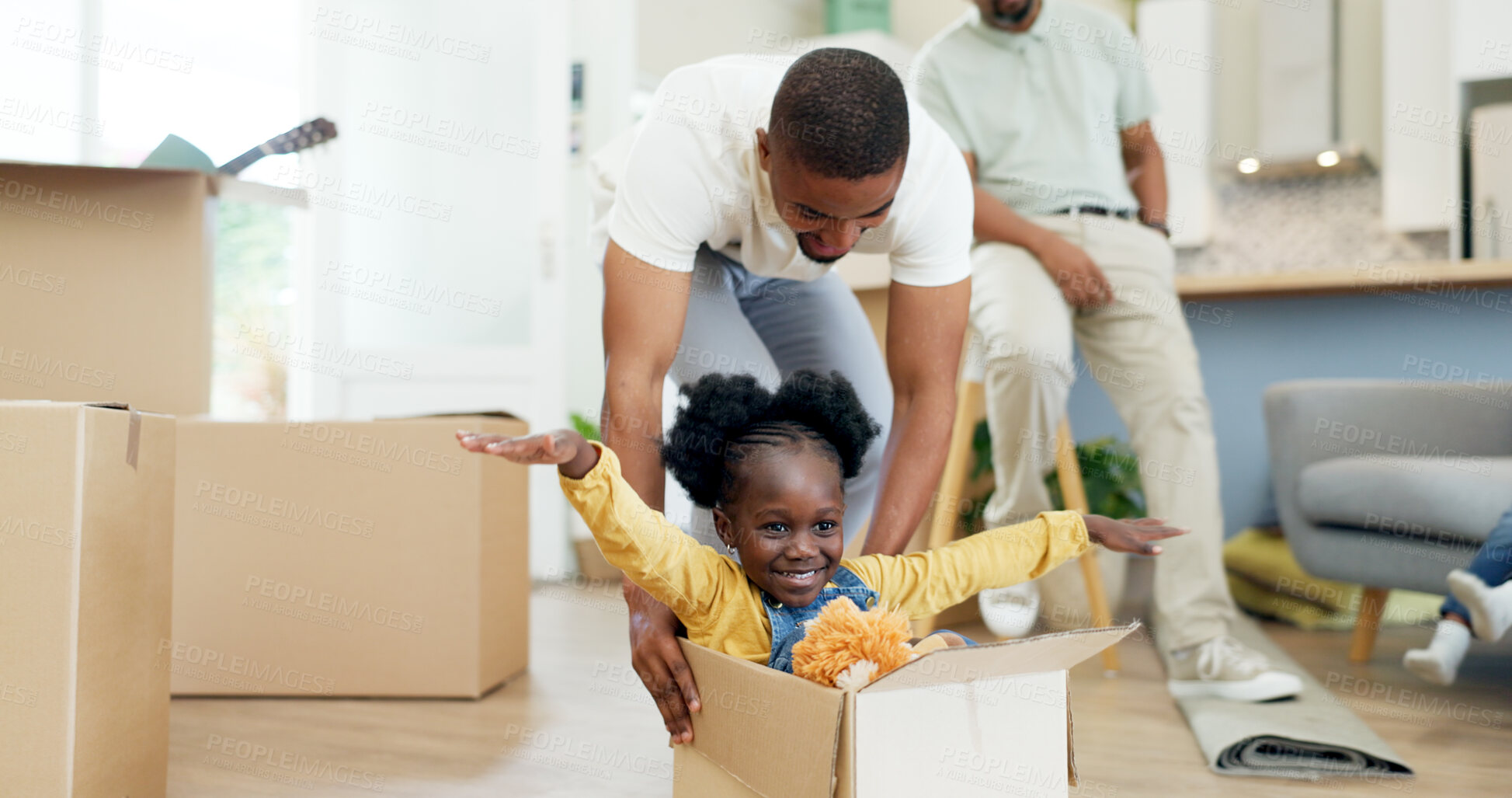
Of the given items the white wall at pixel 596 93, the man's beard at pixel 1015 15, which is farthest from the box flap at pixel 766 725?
the white wall at pixel 596 93

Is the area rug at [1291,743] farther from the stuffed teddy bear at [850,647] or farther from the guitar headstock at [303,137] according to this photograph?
the guitar headstock at [303,137]

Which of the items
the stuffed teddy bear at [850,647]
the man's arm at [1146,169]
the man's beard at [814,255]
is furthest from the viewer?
the man's arm at [1146,169]

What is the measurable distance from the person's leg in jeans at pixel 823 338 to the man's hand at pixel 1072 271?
55cm

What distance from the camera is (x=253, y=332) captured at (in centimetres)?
479

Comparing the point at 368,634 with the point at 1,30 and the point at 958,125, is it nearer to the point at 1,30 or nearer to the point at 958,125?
the point at 958,125

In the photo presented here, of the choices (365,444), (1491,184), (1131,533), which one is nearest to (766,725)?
(1131,533)

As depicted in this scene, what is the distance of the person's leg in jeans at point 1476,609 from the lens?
1.50 metres

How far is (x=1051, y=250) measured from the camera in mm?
1901

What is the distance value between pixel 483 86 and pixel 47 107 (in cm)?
119

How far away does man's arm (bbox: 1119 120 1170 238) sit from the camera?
6.90 feet

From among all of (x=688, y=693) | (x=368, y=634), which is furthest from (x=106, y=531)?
(x=368, y=634)

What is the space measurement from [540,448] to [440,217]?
9.10ft

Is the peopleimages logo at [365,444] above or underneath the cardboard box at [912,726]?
above

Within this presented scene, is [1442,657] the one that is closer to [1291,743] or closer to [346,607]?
[1291,743]
